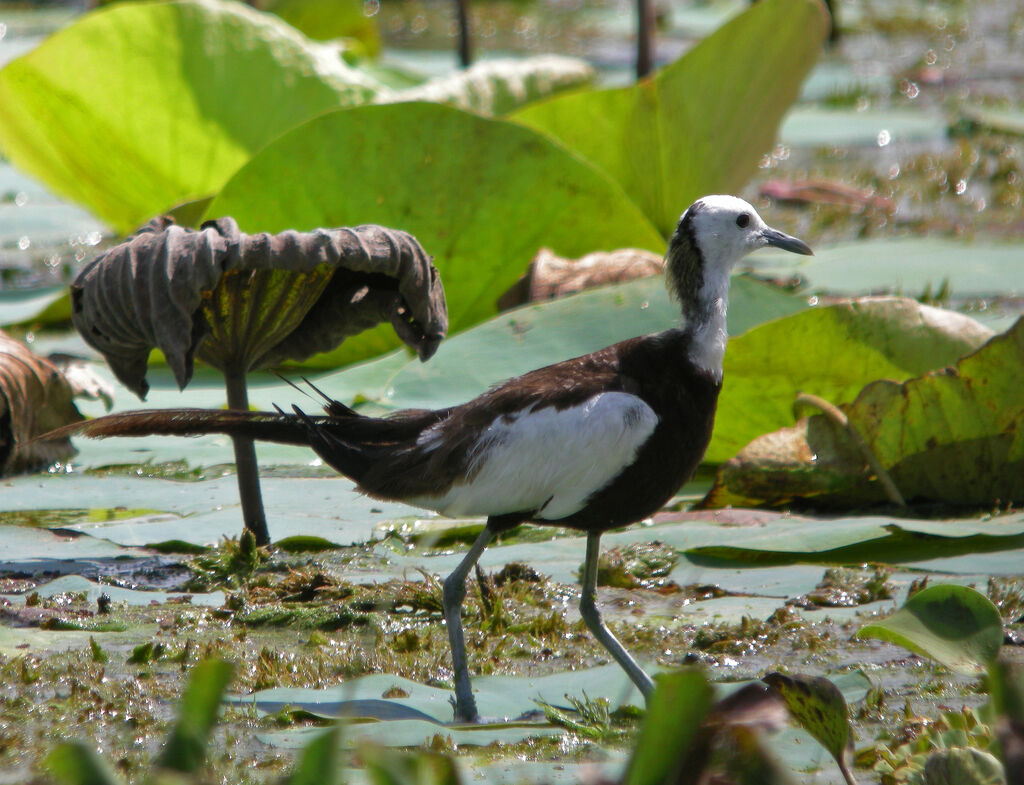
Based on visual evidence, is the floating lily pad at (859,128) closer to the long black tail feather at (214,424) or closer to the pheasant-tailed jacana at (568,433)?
the pheasant-tailed jacana at (568,433)

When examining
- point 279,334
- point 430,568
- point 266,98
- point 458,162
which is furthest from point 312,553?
point 266,98

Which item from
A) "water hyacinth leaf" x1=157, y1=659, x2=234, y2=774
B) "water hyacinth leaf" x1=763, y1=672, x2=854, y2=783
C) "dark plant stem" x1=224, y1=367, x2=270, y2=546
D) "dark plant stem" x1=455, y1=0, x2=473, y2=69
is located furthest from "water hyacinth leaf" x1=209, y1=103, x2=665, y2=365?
"dark plant stem" x1=455, y1=0, x2=473, y2=69

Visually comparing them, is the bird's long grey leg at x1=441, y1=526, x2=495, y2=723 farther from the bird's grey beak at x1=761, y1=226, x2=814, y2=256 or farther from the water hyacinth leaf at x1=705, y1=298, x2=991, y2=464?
the water hyacinth leaf at x1=705, y1=298, x2=991, y2=464

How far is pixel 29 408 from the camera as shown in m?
3.56

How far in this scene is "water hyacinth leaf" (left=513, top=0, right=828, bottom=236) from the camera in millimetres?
4738

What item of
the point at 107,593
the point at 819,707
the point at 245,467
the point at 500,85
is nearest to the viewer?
the point at 819,707

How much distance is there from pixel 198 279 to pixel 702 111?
262 cm

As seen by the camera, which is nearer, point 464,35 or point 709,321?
point 709,321

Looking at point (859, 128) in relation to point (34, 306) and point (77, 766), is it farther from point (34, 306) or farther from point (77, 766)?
point (77, 766)

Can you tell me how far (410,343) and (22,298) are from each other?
2694 millimetres

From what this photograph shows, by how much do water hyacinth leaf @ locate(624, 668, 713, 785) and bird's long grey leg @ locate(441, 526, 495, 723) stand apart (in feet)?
3.51

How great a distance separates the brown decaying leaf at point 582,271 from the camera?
4.27 m

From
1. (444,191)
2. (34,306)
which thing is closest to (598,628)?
(444,191)

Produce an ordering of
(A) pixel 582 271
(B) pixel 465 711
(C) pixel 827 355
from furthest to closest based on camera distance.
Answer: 1. (A) pixel 582 271
2. (C) pixel 827 355
3. (B) pixel 465 711
